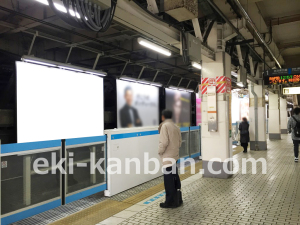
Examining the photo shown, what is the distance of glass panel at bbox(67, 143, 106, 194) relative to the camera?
4.26 m

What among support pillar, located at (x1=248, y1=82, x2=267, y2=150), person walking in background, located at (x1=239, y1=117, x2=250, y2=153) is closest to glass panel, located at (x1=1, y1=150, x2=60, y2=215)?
person walking in background, located at (x1=239, y1=117, x2=250, y2=153)

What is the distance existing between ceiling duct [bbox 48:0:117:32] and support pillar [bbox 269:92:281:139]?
48.5 ft

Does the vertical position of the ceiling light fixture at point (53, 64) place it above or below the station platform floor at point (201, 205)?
above

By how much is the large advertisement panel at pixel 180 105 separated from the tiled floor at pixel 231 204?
669 centimetres

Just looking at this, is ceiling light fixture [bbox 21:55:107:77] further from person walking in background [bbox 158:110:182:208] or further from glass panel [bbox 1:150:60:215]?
person walking in background [bbox 158:110:182:208]

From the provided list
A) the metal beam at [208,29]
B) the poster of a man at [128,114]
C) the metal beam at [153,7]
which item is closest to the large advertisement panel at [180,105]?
the poster of a man at [128,114]

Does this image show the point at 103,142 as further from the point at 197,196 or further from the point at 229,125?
the point at 229,125

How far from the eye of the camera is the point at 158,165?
20.1 ft

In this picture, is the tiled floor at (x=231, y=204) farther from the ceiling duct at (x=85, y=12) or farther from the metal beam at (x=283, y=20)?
the metal beam at (x=283, y=20)

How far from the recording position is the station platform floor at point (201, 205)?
3.55 meters

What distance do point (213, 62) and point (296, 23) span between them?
3.84 metres

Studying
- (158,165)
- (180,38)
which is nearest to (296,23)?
(180,38)

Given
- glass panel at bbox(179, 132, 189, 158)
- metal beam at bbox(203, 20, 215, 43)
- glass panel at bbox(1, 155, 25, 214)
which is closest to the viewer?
glass panel at bbox(1, 155, 25, 214)

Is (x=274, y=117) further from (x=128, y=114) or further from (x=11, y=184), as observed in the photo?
(x=11, y=184)
